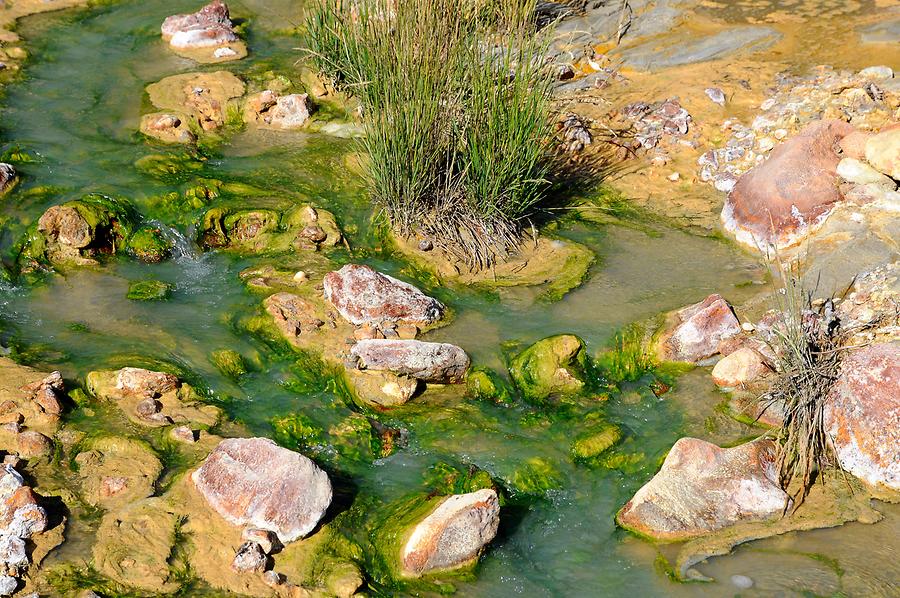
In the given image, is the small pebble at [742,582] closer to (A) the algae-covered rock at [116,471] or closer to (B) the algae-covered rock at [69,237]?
(A) the algae-covered rock at [116,471]

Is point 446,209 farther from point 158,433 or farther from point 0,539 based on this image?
point 0,539

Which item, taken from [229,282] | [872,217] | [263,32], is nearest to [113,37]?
[263,32]

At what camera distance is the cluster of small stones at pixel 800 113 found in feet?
21.9

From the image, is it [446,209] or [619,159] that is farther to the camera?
[619,159]

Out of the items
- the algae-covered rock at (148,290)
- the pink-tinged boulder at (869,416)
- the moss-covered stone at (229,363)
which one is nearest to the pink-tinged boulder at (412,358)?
the moss-covered stone at (229,363)

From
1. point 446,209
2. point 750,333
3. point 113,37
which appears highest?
point 113,37

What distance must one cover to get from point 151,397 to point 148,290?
1.13m

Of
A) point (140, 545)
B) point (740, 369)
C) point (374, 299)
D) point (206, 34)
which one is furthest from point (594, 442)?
point (206, 34)

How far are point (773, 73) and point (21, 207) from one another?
19.6ft

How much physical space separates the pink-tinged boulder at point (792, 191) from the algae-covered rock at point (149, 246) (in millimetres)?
3920

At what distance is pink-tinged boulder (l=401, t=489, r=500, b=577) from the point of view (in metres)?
3.90

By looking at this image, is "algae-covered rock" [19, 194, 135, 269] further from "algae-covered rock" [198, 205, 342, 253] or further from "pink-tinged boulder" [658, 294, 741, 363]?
"pink-tinged boulder" [658, 294, 741, 363]

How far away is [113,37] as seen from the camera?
8.52 meters

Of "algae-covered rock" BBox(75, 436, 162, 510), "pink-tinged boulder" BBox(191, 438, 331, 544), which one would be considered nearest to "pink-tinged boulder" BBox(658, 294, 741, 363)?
"pink-tinged boulder" BBox(191, 438, 331, 544)
